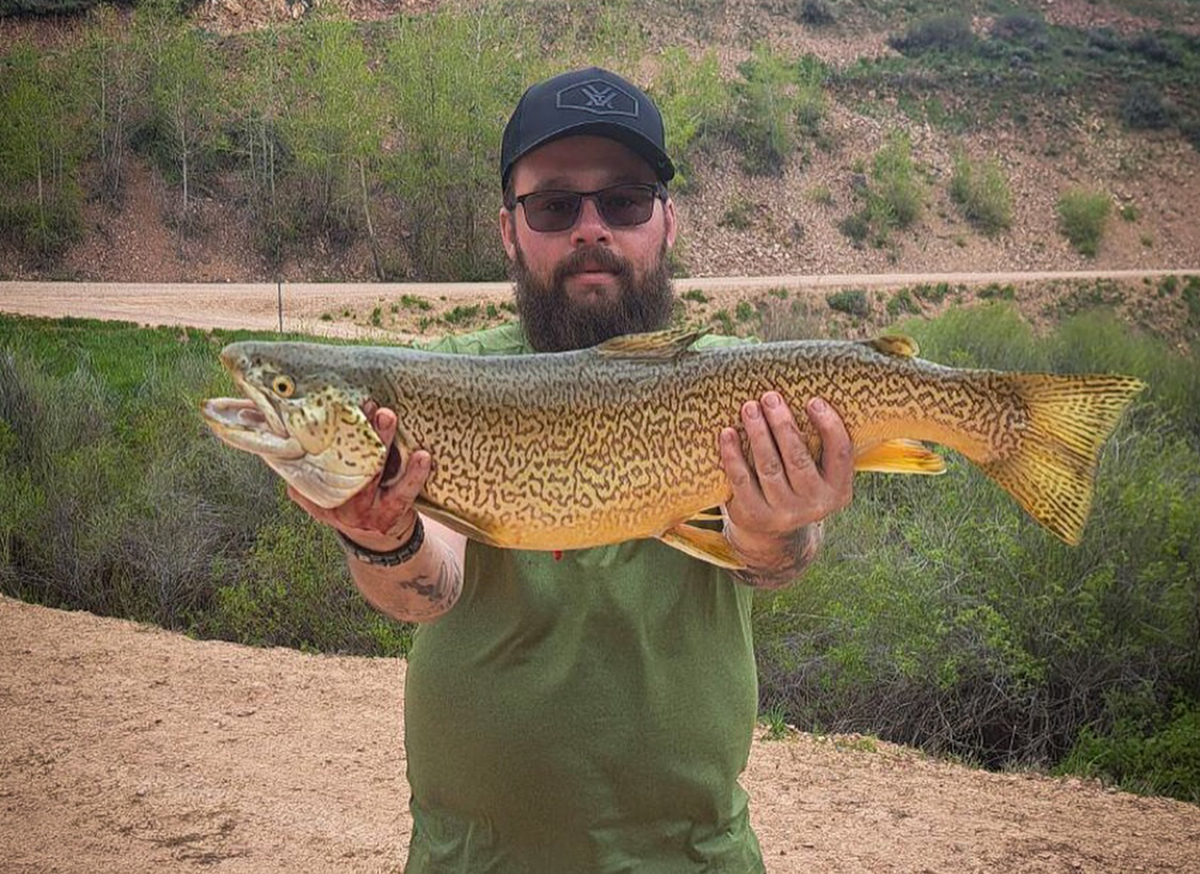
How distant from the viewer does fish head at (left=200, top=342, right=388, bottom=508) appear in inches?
74.9

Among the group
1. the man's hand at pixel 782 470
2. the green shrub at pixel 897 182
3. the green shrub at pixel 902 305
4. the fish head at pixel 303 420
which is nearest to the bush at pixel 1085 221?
the green shrub at pixel 897 182

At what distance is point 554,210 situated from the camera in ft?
8.17

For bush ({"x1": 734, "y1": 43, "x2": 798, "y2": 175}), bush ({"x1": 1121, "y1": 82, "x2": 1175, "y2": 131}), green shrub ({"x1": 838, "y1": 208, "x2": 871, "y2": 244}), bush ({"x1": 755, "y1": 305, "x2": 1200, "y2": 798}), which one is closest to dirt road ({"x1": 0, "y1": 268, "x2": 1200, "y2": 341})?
bush ({"x1": 755, "y1": 305, "x2": 1200, "y2": 798})

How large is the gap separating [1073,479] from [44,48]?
38.7 ft

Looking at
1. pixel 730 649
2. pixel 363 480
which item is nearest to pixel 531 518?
pixel 363 480

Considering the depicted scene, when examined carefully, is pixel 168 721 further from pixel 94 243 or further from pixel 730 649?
pixel 94 243

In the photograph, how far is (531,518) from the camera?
1960 millimetres

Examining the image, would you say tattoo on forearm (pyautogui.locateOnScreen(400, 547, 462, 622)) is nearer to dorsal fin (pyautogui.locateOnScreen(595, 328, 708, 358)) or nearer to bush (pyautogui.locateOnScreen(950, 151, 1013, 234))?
dorsal fin (pyautogui.locateOnScreen(595, 328, 708, 358))

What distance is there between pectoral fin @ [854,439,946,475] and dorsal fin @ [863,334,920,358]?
6.7 inches

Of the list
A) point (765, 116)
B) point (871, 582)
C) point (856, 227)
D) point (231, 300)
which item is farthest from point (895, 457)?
point (765, 116)

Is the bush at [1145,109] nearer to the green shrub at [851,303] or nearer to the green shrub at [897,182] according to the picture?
the green shrub at [897,182]

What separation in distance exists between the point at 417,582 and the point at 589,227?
87 cm

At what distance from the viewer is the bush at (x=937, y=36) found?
172ft

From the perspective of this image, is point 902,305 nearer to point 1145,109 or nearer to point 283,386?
point 1145,109
